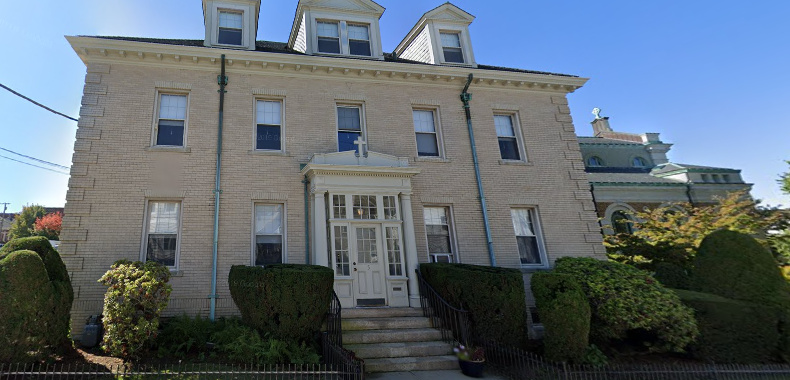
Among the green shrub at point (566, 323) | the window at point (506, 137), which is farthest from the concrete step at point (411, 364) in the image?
the window at point (506, 137)

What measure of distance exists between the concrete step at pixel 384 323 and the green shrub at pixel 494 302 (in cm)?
91

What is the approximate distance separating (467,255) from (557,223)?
3219 millimetres

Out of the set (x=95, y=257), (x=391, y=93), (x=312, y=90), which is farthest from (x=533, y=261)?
(x=95, y=257)

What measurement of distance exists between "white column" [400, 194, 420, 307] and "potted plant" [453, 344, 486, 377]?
2697 mm

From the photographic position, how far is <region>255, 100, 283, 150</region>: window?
37.6ft

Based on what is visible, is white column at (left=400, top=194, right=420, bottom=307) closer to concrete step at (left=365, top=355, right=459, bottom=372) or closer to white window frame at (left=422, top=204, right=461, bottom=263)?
white window frame at (left=422, top=204, right=461, bottom=263)

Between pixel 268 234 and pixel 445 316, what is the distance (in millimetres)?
4904

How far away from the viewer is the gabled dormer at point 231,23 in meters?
12.4

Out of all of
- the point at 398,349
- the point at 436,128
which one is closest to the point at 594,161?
the point at 436,128

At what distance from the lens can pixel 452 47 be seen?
14664 millimetres

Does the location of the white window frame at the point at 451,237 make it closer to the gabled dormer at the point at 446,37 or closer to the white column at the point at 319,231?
the white column at the point at 319,231

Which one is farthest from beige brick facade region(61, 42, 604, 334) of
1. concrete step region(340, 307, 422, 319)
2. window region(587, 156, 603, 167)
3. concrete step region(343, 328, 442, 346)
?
window region(587, 156, 603, 167)

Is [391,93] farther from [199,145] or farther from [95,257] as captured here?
[95,257]

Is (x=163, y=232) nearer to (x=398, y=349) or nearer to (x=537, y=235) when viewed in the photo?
(x=398, y=349)
